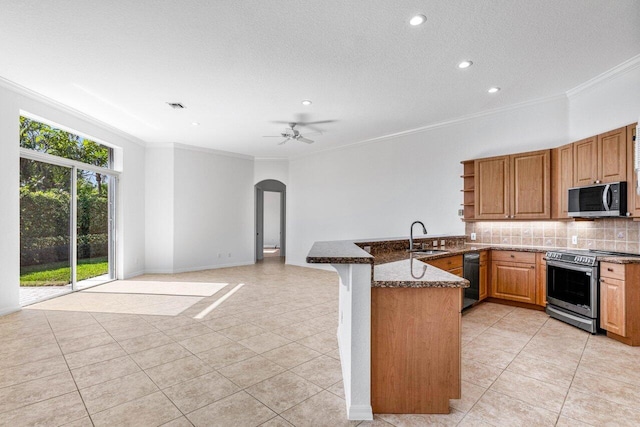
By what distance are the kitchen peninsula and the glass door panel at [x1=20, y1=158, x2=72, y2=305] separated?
Answer: 16.0 feet

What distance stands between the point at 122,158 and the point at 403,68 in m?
5.77

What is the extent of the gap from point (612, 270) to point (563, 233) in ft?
3.73

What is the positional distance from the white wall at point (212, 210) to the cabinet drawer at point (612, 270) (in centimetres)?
722

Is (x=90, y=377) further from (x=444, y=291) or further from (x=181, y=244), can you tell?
(x=181, y=244)

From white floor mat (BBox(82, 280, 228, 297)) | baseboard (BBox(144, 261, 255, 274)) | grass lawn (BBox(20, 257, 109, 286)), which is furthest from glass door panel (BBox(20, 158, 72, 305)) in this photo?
baseboard (BBox(144, 261, 255, 274))

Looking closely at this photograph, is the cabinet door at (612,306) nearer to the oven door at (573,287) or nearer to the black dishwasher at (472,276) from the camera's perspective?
the oven door at (573,287)

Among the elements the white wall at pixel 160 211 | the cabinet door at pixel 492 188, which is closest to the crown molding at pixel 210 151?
the white wall at pixel 160 211

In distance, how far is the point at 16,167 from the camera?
414 centimetres

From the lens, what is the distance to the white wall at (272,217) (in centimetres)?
1206

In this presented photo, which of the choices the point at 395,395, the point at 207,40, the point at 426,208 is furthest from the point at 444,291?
the point at 426,208

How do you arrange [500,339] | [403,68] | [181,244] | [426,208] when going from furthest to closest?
[181,244], [426,208], [403,68], [500,339]

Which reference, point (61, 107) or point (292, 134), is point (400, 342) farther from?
point (61, 107)

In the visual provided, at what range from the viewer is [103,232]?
6.12 meters

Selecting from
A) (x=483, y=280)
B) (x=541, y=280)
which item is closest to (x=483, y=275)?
(x=483, y=280)
